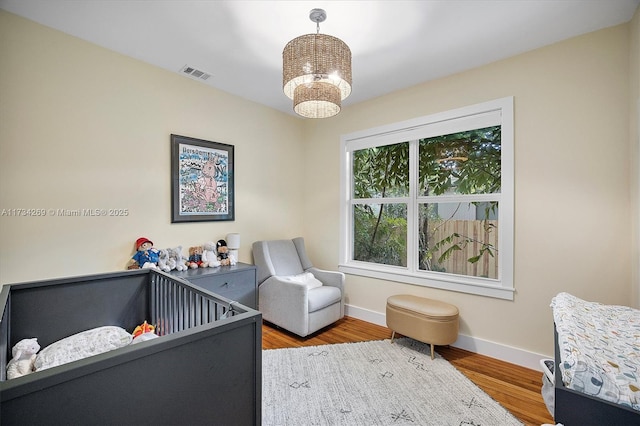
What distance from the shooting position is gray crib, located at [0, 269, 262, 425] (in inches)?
25.7

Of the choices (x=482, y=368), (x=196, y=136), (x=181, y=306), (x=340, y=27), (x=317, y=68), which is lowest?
(x=482, y=368)

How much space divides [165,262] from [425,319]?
7.65 feet

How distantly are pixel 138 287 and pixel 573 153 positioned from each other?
329 centimetres

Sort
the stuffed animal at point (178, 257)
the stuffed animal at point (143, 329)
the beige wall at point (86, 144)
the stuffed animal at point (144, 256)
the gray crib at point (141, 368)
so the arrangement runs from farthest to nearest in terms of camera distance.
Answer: the stuffed animal at point (178, 257), the stuffed animal at point (144, 256), the beige wall at point (86, 144), the stuffed animal at point (143, 329), the gray crib at point (141, 368)

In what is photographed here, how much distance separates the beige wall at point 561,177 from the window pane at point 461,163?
0.23m

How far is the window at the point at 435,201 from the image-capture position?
250 centimetres

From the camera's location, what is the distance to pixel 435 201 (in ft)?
9.39

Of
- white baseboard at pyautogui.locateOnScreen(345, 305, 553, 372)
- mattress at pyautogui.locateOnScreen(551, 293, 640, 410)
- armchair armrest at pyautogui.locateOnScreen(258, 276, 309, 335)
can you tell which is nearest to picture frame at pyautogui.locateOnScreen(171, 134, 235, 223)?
armchair armrest at pyautogui.locateOnScreen(258, 276, 309, 335)

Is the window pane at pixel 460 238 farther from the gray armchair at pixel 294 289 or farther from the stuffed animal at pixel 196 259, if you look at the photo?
the stuffed animal at pixel 196 259

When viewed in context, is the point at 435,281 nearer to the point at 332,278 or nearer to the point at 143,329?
the point at 332,278

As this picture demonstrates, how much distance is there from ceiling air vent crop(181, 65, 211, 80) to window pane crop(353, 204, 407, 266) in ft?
7.14

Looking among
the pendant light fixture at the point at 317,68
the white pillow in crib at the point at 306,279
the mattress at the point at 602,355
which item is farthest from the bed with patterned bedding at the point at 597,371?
the white pillow in crib at the point at 306,279

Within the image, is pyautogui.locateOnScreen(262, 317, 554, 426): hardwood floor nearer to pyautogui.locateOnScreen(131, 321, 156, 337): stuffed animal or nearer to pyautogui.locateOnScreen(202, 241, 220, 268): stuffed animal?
pyautogui.locateOnScreen(202, 241, 220, 268): stuffed animal

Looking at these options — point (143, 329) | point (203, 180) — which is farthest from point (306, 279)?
point (143, 329)
